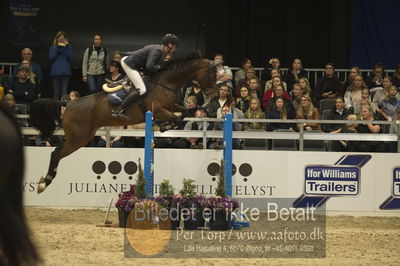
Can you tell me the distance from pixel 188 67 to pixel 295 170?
2981 mm

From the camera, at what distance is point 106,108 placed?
31.9 feet

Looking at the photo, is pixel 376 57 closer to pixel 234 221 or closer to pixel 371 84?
pixel 371 84

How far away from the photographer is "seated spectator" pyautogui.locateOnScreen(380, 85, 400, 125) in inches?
487

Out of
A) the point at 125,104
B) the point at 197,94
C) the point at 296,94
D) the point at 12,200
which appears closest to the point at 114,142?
the point at 197,94

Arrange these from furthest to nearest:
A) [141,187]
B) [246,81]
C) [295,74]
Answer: [295,74] < [246,81] < [141,187]

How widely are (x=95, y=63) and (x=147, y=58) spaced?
393 centimetres

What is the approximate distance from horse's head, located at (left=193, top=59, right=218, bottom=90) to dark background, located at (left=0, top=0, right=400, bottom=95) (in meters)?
5.10

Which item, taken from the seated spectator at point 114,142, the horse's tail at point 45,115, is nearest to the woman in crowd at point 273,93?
the seated spectator at point 114,142

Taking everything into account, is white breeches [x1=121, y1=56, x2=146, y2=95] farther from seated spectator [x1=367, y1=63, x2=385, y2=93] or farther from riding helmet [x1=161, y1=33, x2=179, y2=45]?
seated spectator [x1=367, y1=63, x2=385, y2=93]

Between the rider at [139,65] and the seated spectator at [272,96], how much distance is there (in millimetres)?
3141

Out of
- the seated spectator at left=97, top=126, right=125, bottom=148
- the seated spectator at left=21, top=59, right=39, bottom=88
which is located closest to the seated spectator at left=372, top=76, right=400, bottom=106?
the seated spectator at left=97, top=126, right=125, bottom=148

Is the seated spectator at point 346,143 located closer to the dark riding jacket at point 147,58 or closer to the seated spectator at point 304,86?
the seated spectator at point 304,86

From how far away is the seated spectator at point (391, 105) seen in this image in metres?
12.4

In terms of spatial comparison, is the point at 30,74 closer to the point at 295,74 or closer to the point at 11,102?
the point at 11,102
